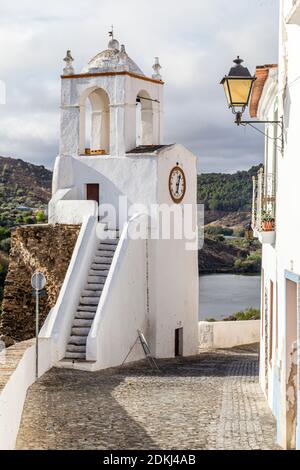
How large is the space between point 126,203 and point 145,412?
848 centimetres

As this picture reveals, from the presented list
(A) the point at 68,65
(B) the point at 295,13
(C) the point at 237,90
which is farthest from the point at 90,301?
(B) the point at 295,13

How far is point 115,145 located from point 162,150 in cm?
116

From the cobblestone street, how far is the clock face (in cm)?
572

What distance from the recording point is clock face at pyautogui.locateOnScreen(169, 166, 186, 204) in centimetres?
1861

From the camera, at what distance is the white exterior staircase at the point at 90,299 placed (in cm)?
1415

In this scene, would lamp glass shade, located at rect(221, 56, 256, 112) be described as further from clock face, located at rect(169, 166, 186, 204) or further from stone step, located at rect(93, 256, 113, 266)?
clock face, located at rect(169, 166, 186, 204)

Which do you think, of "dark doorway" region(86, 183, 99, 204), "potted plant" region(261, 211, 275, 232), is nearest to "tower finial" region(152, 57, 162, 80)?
"dark doorway" region(86, 183, 99, 204)

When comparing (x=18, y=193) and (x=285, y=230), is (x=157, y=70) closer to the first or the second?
(x=285, y=230)

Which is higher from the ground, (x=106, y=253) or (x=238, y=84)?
(x=238, y=84)

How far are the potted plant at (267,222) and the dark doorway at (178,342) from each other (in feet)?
28.3

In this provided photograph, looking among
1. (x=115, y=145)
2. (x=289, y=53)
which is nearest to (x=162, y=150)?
(x=115, y=145)

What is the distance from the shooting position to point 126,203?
17953 millimetres

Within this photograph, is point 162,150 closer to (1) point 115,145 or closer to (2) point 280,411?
(1) point 115,145

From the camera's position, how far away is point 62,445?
8438 mm
